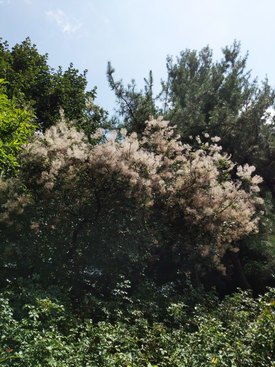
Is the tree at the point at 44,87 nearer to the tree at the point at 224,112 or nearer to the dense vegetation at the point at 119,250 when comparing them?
the tree at the point at 224,112

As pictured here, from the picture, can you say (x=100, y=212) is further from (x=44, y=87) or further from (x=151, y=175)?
(x=44, y=87)

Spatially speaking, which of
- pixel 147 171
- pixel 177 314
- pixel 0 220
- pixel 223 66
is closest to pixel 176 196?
pixel 147 171

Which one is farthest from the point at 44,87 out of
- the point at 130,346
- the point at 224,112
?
the point at 130,346

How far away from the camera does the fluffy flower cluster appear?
823 centimetres

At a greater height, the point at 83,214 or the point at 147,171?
the point at 147,171

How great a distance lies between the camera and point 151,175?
882 cm

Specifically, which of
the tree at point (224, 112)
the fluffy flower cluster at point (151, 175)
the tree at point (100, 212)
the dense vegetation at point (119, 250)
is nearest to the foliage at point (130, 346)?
the dense vegetation at point (119, 250)

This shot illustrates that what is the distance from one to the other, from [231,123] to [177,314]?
831cm

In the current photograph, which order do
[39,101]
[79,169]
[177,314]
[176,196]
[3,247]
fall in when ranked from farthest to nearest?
[39,101] → [176,196] → [79,169] → [3,247] → [177,314]

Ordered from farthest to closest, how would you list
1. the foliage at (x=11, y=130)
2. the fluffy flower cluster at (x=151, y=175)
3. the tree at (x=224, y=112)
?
the tree at (x=224, y=112)
the fluffy flower cluster at (x=151, y=175)
the foliage at (x=11, y=130)

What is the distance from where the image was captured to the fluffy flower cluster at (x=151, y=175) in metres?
8.23

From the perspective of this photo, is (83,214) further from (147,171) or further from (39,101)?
(39,101)

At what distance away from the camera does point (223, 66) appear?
16.4m

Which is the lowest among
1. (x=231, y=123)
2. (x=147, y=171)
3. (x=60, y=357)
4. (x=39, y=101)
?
(x=60, y=357)
